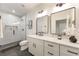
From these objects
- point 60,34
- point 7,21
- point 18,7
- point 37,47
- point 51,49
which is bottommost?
point 37,47

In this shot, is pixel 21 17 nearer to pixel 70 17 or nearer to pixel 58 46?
pixel 70 17

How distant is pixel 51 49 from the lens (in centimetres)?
156

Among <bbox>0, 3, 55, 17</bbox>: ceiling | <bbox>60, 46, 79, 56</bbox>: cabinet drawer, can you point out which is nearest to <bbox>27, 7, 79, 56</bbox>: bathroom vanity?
<bbox>60, 46, 79, 56</bbox>: cabinet drawer

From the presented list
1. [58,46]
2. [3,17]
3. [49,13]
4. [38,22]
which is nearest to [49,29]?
[49,13]

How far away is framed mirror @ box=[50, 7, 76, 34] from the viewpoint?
174 centimetres

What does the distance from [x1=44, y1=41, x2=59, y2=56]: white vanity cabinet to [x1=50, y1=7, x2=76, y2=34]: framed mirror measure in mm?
625

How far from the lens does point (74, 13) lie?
66.2 inches

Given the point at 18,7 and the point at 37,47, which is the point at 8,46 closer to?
the point at 18,7

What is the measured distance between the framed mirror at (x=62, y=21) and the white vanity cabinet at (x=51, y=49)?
0.62 meters

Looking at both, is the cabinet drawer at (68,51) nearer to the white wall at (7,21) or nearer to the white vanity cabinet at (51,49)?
the white vanity cabinet at (51,49)

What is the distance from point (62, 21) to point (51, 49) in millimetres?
871

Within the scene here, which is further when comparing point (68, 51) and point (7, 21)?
point (7, 21)

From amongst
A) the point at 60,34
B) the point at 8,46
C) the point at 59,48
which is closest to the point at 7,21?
the point at 8,46

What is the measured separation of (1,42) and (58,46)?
2.71 meters
